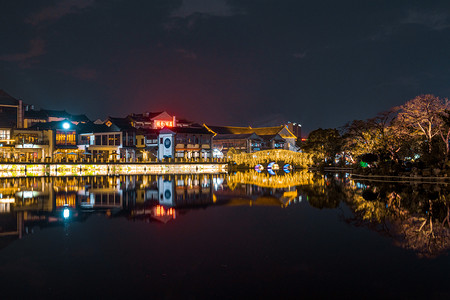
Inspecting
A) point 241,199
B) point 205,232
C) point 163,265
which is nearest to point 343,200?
point 241,199

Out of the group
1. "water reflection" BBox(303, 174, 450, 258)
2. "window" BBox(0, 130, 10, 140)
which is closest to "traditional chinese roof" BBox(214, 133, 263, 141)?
"window" BBox(0, 130, 10, 140)

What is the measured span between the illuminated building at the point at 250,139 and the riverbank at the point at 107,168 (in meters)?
21.4

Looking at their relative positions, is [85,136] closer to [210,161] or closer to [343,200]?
[210,161]

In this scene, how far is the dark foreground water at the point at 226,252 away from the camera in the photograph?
788 centimetres

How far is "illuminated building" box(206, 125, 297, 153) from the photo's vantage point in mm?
88812

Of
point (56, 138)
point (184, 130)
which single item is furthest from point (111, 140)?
point (184, 130)

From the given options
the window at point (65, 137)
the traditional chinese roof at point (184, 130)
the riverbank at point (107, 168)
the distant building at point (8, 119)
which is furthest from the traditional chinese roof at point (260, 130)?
the distant building at point (8, 119)

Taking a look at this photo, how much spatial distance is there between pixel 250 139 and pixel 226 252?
3072 inches

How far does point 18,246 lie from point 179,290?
5.95 meters

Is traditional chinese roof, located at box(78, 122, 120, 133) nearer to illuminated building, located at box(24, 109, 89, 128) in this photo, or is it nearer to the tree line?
illuminated building, located at box(24, 109, 89, 128)

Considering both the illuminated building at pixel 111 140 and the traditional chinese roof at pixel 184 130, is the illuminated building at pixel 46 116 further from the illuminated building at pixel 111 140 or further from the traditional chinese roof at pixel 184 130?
the traditional chinese roof at pixel 184 130

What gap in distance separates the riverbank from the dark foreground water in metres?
39.7

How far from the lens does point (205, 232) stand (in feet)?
44.6

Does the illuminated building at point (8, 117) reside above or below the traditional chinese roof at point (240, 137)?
above
